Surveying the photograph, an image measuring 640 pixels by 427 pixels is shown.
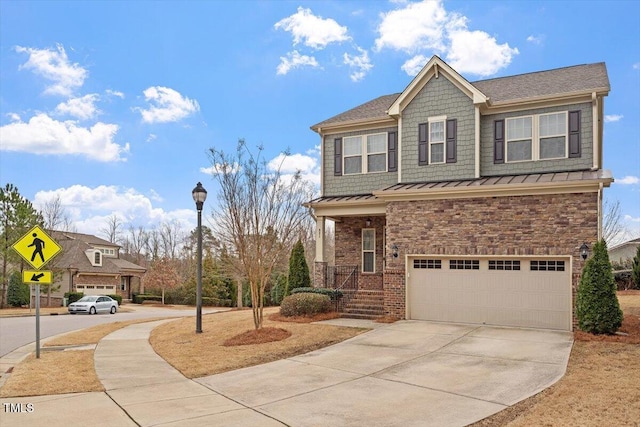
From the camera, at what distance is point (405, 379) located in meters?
9.27

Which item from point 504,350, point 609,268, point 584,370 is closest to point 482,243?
point 609,268

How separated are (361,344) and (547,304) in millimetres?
5842

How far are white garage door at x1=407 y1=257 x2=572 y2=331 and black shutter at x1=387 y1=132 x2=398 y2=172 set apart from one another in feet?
13.9

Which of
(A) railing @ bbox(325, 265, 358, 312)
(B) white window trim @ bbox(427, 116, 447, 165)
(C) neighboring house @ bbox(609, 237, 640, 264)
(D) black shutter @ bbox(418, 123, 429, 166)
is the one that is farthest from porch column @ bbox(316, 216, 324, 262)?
(C) neighboring house @ bbox(609, 237, 640, 264)

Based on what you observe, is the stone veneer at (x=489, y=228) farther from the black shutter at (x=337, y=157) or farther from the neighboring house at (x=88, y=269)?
the neighboring house at (x=88, y=269)

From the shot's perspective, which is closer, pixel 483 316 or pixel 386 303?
pixel 483 316

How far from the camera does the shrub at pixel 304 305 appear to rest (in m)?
16.9

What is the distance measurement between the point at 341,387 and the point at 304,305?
815 centimetres

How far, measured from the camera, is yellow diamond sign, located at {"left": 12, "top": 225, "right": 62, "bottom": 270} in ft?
39.4

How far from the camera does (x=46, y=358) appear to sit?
12297 mm

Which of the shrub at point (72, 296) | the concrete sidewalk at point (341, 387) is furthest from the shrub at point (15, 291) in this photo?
the concrete sidewalk at point (341, 387)

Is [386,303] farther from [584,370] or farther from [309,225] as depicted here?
[309,225]

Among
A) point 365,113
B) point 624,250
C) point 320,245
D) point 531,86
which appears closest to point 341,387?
point 320,245

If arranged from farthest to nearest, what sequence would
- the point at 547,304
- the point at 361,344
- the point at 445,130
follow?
1. the point at 445,130
2. the point at 547,304
3. the point at 361,344
